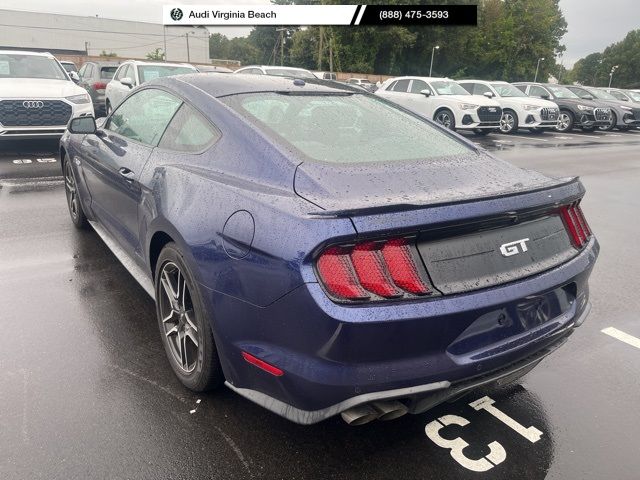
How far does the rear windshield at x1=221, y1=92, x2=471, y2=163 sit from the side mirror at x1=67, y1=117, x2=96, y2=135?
6.19ft

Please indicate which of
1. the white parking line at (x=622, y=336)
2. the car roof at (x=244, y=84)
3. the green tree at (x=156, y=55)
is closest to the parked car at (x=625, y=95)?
the white parking line at (x=622, y=336)

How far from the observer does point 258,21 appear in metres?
20.3

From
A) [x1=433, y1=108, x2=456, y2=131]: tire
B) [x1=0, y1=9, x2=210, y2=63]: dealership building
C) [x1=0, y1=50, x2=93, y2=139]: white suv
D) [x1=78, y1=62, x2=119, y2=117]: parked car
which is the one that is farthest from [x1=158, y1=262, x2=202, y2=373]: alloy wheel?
[x1=0, y1=9, x2=210, y2=63]: dealership building

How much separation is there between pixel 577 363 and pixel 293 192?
2151mm

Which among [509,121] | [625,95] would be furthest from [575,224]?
[625,95]

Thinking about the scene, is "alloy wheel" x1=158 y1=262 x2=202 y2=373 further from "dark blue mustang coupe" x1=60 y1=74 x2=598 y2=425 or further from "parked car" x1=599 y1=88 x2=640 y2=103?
"parked car" x1=599 y1=88 x2=640 y2=103

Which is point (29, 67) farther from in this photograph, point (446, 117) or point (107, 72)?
point (446, 117)

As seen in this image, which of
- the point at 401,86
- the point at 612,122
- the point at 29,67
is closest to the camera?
the point at 29,67

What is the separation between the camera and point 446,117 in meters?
15.3

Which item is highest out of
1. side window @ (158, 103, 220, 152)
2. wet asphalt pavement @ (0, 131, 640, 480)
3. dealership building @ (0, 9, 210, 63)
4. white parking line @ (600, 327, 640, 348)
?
dealership building @ (0, 9, 210, 63)

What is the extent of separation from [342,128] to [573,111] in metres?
18.6

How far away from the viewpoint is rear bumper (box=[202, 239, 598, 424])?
1.84 metres

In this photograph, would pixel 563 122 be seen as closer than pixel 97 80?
No

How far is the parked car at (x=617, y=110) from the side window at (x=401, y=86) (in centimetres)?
833
